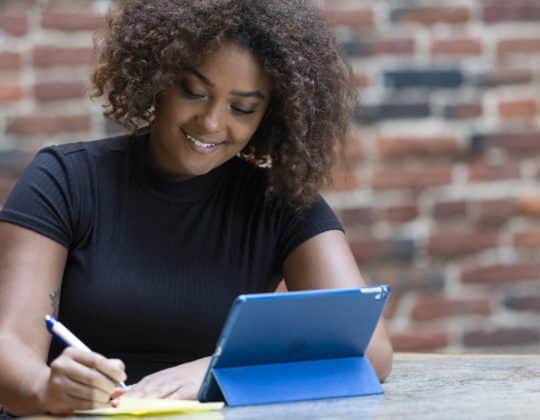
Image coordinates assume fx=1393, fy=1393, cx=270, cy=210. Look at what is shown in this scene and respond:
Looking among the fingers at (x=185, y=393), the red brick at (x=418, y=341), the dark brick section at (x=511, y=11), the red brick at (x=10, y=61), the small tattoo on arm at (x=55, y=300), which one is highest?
the red brick at (x=10, y=61)

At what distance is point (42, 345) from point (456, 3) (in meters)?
1.97

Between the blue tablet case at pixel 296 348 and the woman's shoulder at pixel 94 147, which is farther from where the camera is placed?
the woman's shoulder at pixel 94 147

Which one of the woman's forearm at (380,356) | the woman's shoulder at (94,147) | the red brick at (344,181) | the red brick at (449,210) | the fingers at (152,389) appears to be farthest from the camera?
the red brick at (449,210)

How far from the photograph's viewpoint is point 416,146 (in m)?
3.89

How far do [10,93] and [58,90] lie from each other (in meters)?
0.13

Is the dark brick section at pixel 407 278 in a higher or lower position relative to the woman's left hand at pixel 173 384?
lower

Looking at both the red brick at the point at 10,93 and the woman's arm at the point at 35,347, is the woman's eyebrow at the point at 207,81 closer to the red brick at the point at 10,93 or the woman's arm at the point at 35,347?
the woman's arm at the point at 35,347

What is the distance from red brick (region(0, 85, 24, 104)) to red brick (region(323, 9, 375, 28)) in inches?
34.6

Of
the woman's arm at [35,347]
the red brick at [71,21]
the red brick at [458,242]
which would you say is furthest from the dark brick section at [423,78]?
the woman's arm at [35,347]

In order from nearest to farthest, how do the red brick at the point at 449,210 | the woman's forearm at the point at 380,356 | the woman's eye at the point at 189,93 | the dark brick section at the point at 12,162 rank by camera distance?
the woman's forearm at the point at 380,356 → the woman's eye at the point at 189,93 → the dark brick section at the point at 12,162 → the red brick at the point at 449,210

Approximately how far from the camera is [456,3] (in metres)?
3.91

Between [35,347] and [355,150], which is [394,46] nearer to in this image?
[355,150]

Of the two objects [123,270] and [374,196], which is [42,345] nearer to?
[123,270]

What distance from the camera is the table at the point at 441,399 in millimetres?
1964
